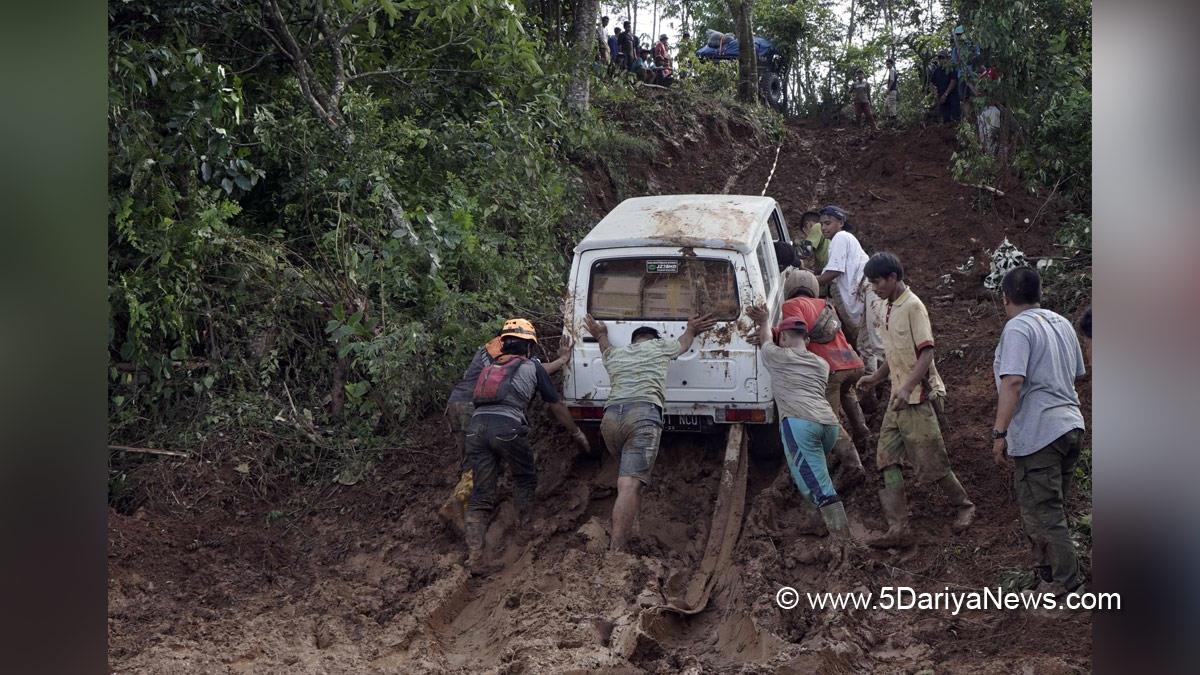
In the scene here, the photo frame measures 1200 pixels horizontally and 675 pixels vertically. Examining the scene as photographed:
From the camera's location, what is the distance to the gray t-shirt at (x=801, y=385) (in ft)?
20.3

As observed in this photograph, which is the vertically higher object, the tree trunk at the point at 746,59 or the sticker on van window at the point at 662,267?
the tree trunk at the point at 746,59

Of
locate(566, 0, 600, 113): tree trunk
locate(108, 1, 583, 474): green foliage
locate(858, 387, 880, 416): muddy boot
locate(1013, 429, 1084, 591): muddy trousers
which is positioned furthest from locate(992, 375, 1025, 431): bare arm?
locate(566, 0, 600, 113): tree trunk

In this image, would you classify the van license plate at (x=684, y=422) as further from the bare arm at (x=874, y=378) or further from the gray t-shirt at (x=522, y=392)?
the bare arm at (x=874, y=378)

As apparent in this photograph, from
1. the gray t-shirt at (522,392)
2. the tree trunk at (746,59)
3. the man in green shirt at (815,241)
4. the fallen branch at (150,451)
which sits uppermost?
the tree trunk at (746,59)

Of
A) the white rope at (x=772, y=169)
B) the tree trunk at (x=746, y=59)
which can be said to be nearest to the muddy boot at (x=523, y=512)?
the white rope at (x=772, y=169)

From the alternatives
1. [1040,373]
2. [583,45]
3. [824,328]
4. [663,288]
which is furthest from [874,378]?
[583,45]

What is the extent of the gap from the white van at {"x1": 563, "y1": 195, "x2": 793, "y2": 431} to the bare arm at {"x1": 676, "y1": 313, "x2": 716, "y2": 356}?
0.20ft

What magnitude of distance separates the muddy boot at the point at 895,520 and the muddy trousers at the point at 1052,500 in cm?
111

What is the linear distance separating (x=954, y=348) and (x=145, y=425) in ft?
21.4

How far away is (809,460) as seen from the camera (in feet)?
20.2

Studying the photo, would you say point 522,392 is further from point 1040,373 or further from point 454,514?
point 1040,373

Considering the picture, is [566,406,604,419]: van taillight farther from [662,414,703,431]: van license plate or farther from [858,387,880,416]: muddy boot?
[858,387,880,416]: muddy boot

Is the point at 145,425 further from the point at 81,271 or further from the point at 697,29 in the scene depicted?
the point at 697,29

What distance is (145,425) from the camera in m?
7.94
